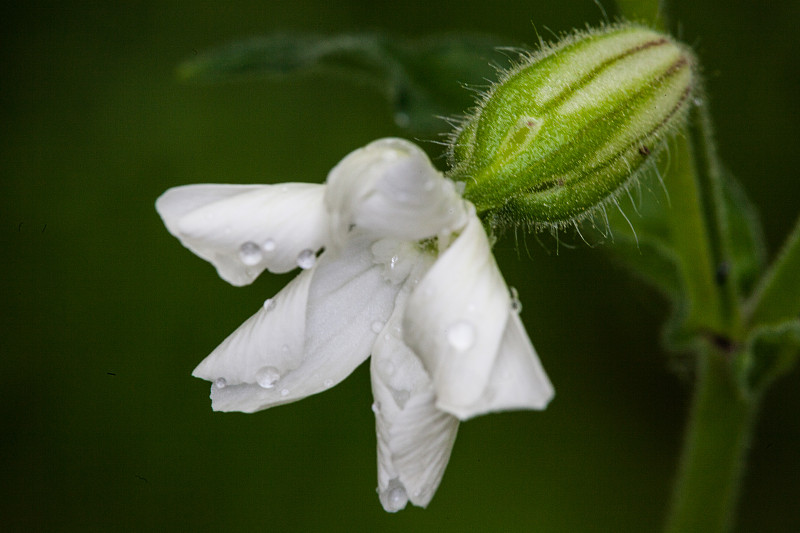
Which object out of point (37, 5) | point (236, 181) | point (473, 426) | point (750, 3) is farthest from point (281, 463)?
point (750, 3)

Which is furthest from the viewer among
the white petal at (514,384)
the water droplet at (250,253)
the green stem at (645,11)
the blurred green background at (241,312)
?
the blurred green background at (241,312)

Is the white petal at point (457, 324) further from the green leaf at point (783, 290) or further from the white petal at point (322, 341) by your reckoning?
the green leaf at point (783, 290)

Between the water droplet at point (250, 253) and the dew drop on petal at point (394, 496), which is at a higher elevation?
the water droplet at point (250, 253)

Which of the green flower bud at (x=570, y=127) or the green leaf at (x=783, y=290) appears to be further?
the green leaf at (x=783, y=290)

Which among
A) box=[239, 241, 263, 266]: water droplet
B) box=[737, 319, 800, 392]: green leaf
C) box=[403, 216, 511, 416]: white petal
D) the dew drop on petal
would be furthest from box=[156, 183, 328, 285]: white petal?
box=[737, 319, 800, 392]: green leaf

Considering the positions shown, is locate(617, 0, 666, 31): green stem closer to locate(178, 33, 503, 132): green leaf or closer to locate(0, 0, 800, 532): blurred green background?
locate(178, 33, 503, 132): green leaf

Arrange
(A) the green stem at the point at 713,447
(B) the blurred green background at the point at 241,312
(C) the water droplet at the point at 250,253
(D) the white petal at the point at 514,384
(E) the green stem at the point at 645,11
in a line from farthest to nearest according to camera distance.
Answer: (B) the blurred green background at the point at 241,312
(A) the green stem at the point at 713,447
(E) the green stem at the point at 645,11
(C) the water droplet at the point at 250,253
(D) the white petal at the point at 514,384

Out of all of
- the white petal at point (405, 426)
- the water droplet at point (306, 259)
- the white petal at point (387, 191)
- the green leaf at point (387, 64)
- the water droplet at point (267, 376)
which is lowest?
the white petal at point (405, 426)

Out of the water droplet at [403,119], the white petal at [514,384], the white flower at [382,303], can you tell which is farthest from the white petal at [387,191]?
the water droplet at [403,119]

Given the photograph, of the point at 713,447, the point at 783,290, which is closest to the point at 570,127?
the point at 783,290
